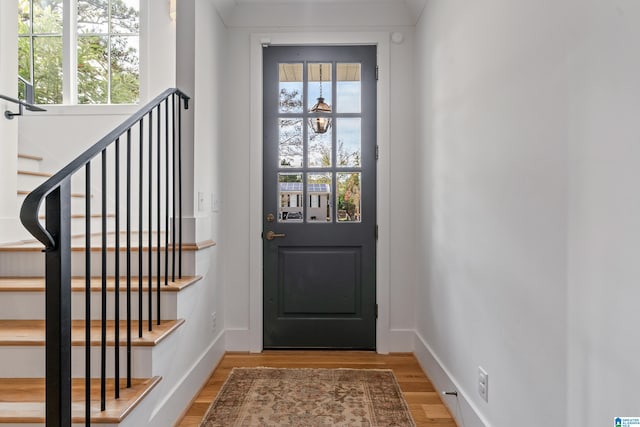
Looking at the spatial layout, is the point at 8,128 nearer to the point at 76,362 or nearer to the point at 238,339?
the point at 76,362

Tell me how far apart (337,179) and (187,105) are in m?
1.19

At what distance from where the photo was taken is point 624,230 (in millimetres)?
859

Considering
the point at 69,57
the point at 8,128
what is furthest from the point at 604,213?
the point at 69,57

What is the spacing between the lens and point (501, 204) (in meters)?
1.47

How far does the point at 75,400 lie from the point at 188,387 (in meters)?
0.71

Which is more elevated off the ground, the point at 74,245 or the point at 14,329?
the point at 74,245

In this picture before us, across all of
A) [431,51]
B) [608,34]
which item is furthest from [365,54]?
[608,34]

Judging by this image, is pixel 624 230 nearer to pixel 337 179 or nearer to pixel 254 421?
pixel 254 421

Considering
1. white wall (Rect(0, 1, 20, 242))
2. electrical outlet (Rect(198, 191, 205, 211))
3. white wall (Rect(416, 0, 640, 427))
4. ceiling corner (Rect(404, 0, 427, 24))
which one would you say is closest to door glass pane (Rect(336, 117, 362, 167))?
ceiling corner (Rect(404, 0, 427, 24))

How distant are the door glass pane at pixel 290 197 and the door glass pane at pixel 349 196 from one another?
11.6 inches

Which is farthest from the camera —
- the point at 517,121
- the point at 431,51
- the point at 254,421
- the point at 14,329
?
the point at 431,51

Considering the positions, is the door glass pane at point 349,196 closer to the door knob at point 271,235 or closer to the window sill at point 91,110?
the door knob at point 271,235

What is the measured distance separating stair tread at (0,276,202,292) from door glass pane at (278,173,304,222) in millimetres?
986

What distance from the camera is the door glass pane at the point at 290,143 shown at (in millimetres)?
2977
